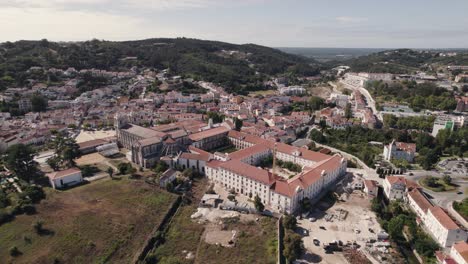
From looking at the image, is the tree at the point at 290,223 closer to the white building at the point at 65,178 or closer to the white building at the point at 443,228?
the white building at the point at 443,228

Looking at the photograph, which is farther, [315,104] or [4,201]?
[315,104]

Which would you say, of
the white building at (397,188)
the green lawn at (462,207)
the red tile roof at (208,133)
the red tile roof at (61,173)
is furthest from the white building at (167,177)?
the green lawn at (462,207)

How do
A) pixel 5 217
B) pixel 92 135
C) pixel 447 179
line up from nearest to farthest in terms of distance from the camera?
1. pixel 5 217
2. pixel 447 179
3. pixel 92 135

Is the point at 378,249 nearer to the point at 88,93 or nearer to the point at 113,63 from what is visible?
the point at 88,93

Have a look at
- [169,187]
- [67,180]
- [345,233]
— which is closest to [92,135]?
[67,180]

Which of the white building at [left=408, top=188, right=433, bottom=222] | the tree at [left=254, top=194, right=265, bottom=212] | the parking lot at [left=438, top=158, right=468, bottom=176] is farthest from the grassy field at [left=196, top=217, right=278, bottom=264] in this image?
the parking lot at [left=438, top=158, right=468, bottom=176]

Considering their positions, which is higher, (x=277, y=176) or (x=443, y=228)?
(x=277, y=176)

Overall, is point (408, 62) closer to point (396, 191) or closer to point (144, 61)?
point (144, 61)
